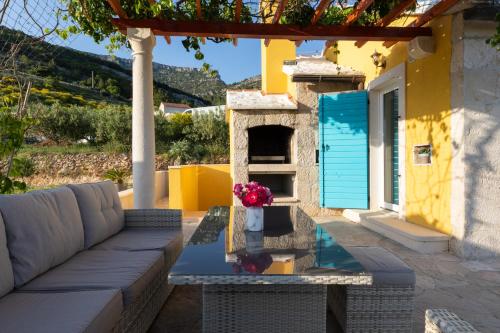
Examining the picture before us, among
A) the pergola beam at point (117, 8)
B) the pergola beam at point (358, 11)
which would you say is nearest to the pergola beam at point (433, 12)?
the pergola beam at point (358, 11)

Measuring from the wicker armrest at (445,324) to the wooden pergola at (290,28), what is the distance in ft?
11.5

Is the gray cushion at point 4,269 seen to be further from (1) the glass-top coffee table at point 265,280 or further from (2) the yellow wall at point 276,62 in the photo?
(2) the yellow wall at point 276,62

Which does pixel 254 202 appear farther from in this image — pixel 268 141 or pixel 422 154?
pixel 268 141

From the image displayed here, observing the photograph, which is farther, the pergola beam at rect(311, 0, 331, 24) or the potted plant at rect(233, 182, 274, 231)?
the pergola beam at rect(311, 0, 331, 24)

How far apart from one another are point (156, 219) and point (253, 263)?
6.29 ft

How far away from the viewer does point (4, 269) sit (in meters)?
1.73

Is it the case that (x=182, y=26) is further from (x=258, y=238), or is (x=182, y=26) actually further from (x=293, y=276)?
(x=293, y=276)

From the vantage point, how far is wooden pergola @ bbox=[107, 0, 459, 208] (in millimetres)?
4051

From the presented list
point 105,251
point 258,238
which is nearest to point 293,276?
point 258,238

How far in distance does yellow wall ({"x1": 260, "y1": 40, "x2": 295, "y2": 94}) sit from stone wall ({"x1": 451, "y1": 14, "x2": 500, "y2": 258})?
15.5ft

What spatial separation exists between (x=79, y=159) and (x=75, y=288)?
11555 millimetres

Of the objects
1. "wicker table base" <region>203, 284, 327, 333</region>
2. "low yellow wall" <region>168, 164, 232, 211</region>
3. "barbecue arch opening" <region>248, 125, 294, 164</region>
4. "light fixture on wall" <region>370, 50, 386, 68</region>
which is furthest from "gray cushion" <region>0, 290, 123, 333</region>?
"low yellow wall" <region>168, 164, 232, 211</region>

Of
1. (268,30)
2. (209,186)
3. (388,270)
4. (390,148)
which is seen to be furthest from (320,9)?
(209,186)

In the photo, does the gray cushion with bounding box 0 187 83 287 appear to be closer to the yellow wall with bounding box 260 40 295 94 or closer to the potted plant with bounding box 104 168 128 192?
the yellow wall with bounding box 260 40 295 94
